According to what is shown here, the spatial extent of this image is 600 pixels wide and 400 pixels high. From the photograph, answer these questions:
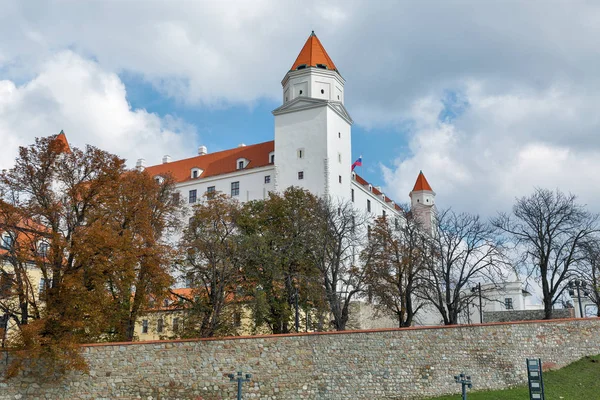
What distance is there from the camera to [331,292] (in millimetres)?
33281

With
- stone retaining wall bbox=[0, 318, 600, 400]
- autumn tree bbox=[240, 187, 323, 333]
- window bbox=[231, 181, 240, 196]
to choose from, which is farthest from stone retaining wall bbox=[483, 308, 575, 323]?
window bbox=[231, 181, 240, 196]

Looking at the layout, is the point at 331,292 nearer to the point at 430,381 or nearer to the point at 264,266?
the point at 264,266

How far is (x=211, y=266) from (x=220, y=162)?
2911cm

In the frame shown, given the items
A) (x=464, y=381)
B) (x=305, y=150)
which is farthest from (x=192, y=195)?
(x=464, y=381)

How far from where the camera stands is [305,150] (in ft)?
166

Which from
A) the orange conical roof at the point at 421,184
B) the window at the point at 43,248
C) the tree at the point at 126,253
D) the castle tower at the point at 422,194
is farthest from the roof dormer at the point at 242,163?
the window at the point at 43,248

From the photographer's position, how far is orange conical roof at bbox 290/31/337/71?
52112mm

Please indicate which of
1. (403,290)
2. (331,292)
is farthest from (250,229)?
(403,290)

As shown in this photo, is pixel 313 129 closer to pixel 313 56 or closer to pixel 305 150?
pixel 305 150

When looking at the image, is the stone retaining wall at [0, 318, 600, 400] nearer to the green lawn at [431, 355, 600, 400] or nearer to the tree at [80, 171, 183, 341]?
the green lawn at [431, 355, 600, 400]

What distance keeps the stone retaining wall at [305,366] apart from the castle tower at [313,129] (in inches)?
1048

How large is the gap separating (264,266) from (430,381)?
452 inches

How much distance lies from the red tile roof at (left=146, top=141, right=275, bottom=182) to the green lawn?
33.6 m

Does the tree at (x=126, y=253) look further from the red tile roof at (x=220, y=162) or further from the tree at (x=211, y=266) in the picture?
the red tile roof at (x=220, y=162)
